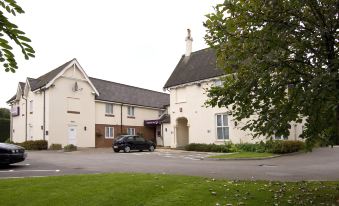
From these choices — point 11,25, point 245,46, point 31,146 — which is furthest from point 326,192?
point 31,146

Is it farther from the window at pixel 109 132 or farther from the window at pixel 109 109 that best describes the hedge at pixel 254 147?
the window at pixel 109 109

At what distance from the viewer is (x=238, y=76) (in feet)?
30.2

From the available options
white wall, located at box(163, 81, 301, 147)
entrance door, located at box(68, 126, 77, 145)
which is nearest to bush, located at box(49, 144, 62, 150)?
entrance door, located at box(68, 126, 77, 145)

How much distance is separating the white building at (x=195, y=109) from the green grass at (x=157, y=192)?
20935mm

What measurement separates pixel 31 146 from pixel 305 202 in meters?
31.7

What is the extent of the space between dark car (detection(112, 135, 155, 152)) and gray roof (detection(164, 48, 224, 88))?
6.88m

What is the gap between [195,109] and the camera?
35031mm

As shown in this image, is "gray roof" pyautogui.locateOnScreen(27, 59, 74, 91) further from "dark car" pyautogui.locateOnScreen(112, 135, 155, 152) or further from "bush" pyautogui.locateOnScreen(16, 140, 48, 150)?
"dark car" pyautogui.locateOnScreen(112, 135, 155, 152)

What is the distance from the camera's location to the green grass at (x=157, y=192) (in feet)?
27.9

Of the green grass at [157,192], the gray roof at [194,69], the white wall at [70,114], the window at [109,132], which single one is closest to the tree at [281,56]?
the green grass at [157,192]

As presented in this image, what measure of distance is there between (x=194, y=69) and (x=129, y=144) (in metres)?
9.88

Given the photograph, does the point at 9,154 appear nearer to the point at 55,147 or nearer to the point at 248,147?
the point at 248,147

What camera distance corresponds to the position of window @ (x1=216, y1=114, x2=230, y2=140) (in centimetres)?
3244

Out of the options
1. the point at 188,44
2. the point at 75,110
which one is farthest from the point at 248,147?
the point at 75,110
